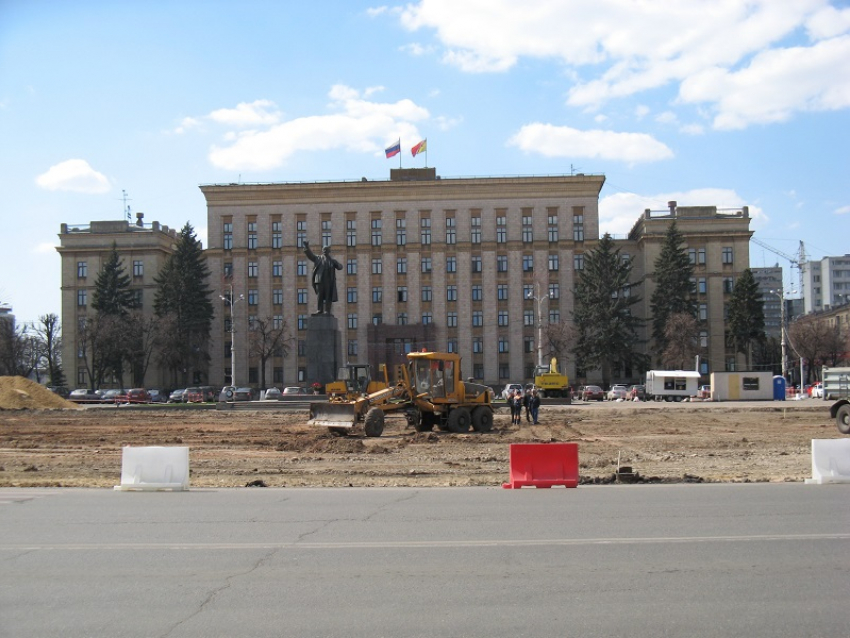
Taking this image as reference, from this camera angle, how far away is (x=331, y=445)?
24.8 m

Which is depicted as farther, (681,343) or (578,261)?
(578,261)

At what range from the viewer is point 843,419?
2873 cm

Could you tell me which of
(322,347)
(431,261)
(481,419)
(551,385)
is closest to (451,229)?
(431,261)

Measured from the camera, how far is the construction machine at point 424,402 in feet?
94.9

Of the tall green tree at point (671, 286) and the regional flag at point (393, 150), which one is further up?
the regional flag at point (393, 150)

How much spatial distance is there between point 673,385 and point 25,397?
48969 millimetres

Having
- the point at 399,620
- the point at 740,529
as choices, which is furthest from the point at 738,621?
the point at 740,529

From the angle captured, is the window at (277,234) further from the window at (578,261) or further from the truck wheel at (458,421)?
the truck wheel at (458,421)

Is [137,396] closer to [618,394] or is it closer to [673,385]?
[618,394]

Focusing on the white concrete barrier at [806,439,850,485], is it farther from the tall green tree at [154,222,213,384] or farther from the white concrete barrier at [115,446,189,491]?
the tall green tree at [154,222,213,384]

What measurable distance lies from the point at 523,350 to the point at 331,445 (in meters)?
63.8

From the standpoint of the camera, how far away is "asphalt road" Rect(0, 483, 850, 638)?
6688mm

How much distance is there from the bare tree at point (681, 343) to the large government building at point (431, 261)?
8.91 metres

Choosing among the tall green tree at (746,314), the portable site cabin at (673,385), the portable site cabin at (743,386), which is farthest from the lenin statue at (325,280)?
the tall green tree at (746,314)
